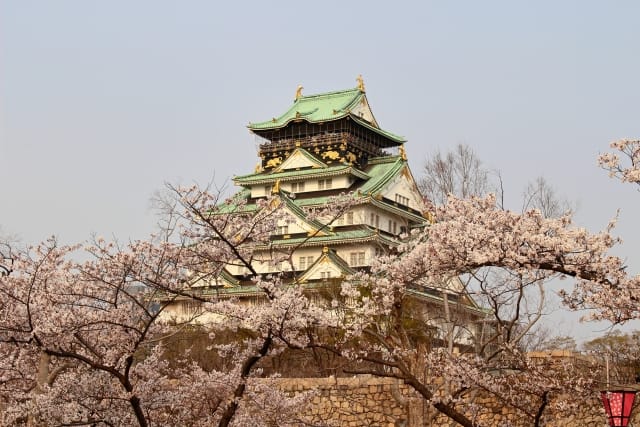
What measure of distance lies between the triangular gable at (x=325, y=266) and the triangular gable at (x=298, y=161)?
7.36 meters

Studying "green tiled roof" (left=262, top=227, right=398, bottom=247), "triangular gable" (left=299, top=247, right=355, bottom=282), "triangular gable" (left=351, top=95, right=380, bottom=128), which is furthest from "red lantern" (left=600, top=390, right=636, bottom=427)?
"triangular gable" (left=351, top=95, right=380, bottom=128)

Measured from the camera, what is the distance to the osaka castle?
39000 mm

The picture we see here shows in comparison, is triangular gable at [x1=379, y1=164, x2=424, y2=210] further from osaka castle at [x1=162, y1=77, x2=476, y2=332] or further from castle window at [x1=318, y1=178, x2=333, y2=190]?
castle window at [x1=318, y1=178, x2=333, y2=190]

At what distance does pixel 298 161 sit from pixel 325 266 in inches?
325

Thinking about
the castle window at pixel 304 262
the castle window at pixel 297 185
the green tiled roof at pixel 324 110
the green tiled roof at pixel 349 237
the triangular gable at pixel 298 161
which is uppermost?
the green tiled roof at pixel 324 110

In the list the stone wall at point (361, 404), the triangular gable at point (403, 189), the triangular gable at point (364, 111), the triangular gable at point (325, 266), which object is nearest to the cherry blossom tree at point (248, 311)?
the stone wall at point (361, 404)

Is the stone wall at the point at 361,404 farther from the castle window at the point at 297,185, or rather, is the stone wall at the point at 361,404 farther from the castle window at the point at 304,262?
the castle window at the point at 297,185

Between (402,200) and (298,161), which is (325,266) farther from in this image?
(298,161)

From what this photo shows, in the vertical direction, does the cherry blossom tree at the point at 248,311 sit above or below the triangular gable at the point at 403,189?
below

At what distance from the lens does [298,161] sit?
43875mm

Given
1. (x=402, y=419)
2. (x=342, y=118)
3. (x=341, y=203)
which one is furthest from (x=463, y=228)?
(x=342, y=118)

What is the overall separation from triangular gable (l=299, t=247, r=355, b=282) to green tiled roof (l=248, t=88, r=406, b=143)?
30.4 ft

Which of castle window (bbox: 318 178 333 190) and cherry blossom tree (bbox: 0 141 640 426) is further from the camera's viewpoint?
castle window (bbox: 318 178 333 190)

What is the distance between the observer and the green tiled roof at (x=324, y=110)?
44.7 m
